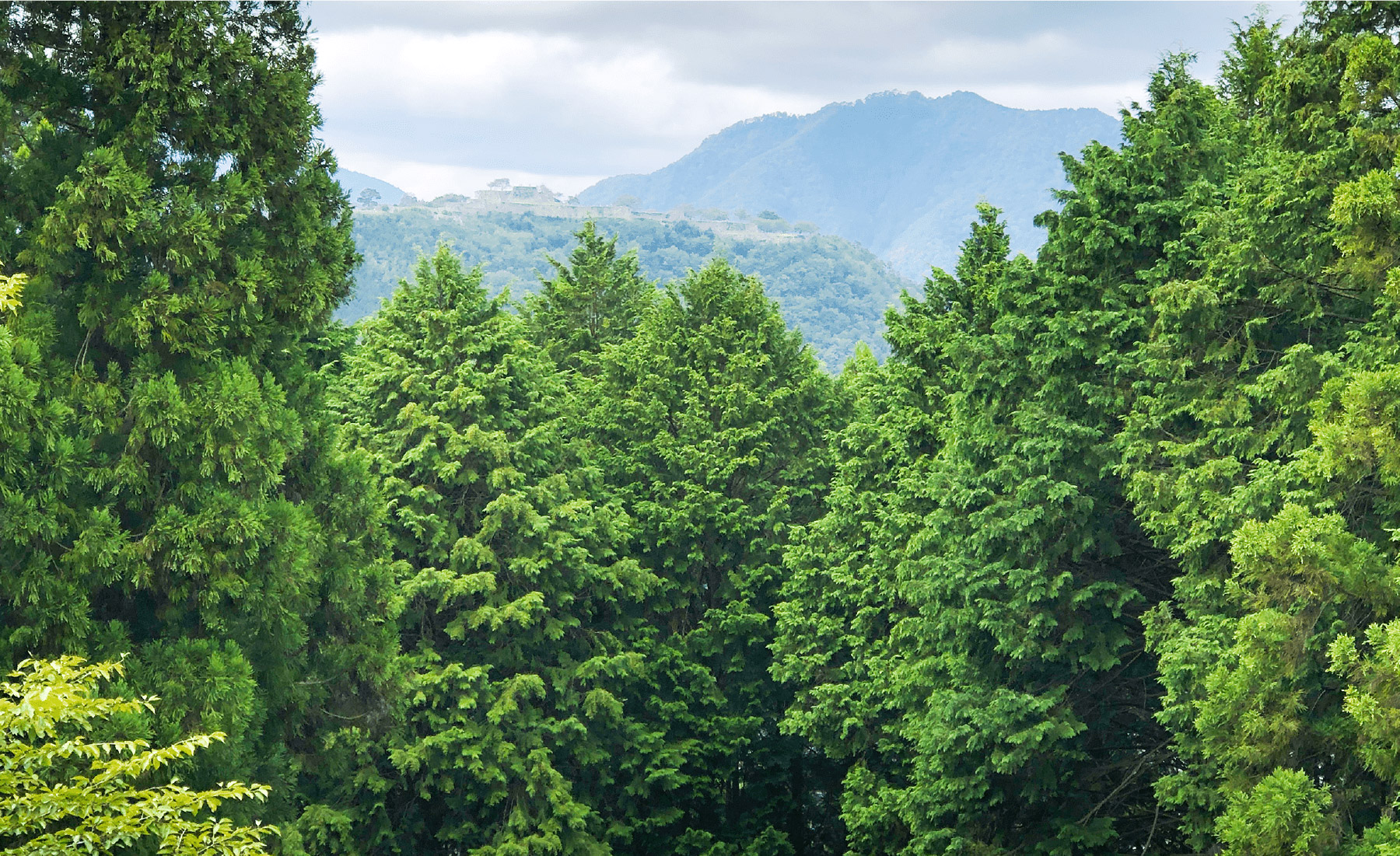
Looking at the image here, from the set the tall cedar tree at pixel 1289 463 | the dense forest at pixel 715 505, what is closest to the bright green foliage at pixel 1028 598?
the dense forest at pixel 715 505

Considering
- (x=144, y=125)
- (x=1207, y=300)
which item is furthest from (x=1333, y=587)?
(x=144, y=125)

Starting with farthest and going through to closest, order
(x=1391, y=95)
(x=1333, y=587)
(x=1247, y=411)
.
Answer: (x=1247, y=411) < (x=1391, y=95) < (x=1333, y=587)

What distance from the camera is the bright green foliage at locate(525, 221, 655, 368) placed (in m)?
30.1

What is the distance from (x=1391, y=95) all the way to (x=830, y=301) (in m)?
180

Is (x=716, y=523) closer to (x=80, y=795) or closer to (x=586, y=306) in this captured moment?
(x=586, y=306)

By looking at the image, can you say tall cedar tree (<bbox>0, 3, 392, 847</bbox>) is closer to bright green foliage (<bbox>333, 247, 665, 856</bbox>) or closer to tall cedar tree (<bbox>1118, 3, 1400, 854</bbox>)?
bright green foliage (<bbox>333, 247, 665, 856</bbox>)

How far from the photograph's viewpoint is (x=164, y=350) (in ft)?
37.3

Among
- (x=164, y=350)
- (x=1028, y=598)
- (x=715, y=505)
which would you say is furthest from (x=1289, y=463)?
(x=715, y=505)

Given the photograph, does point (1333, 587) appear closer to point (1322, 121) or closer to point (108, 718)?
point (1322, 121)

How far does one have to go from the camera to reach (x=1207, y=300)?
46.9 feet

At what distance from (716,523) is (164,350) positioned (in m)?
13.7

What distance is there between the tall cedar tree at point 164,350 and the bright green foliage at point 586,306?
58.1 feet

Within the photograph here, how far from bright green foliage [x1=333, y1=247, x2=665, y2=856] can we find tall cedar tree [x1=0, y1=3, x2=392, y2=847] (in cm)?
724

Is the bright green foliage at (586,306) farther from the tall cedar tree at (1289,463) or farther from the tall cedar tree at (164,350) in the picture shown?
the tall cedar tree at (164,350)
